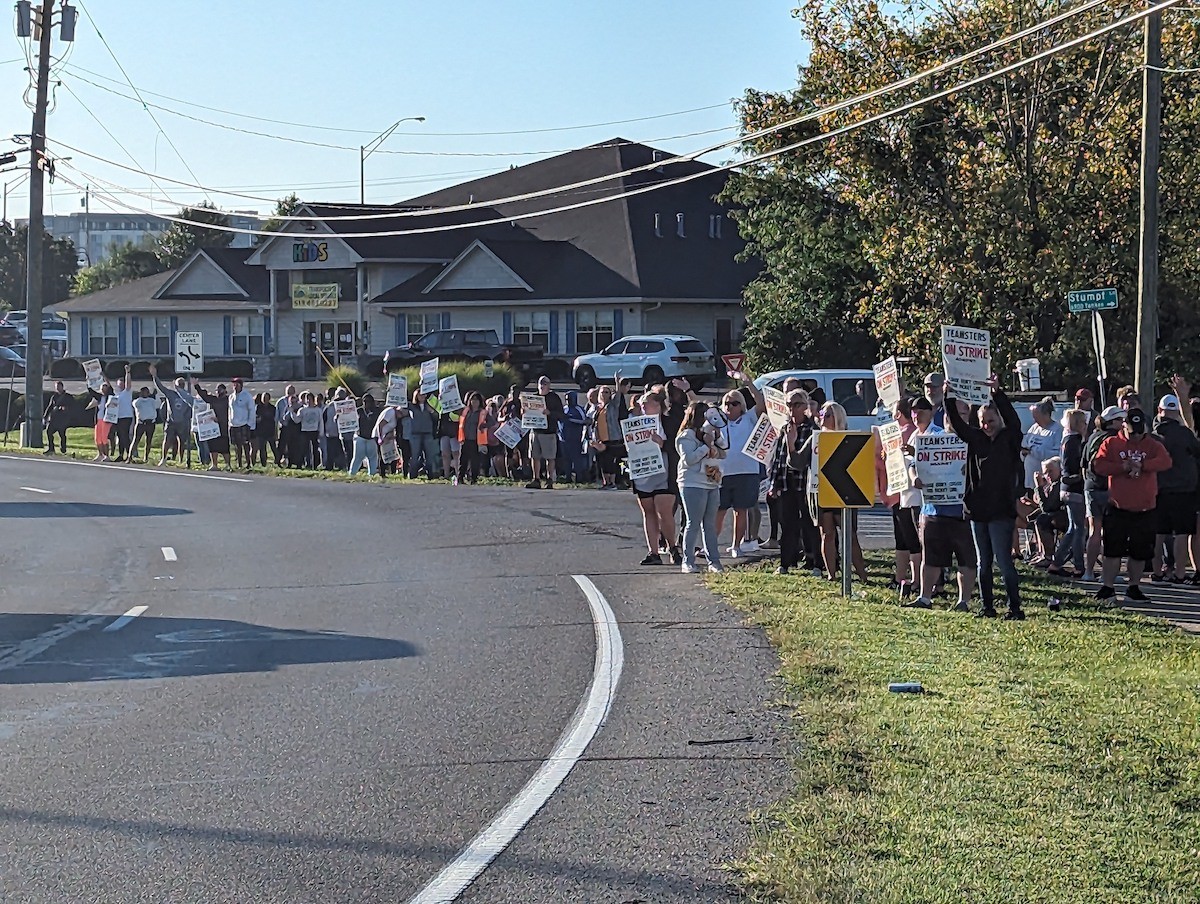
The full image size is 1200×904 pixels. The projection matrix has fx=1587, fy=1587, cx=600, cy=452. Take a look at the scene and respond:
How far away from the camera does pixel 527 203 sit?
64438 mm

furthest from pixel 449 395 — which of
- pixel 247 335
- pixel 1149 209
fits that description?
pixel 247 335

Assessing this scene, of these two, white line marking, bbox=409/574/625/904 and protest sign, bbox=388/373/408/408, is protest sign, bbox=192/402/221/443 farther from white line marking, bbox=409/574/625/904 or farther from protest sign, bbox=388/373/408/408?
white line marking, bbox=409/574/625/904

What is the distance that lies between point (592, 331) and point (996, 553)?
1698 inches

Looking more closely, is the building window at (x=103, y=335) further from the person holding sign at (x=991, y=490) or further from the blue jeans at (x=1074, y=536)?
the person holding sign at (x=991, y=490)

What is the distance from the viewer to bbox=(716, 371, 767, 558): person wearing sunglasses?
17406 millimetres

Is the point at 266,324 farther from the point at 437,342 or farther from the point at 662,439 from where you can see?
the point at 662,439

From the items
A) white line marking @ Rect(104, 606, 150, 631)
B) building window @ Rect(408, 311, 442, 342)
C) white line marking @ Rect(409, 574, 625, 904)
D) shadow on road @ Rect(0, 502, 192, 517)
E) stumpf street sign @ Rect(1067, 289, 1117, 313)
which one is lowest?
white line marking @ Rect(409, 574, 625, 904)

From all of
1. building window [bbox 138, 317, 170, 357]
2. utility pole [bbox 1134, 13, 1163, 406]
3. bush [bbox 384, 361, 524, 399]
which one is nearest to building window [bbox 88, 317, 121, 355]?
building window [bbox 138, 317, 170, 357]

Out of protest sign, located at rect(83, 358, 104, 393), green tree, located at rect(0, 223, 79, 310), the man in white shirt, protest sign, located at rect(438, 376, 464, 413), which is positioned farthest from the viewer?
green tree, located at rect(0, 223, 79, 310)

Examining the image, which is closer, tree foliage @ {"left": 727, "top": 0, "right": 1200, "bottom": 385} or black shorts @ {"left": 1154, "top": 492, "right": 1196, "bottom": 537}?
black shorts @ {"left": 1154, "top": 492, "right": 1196, "bottom": 537}

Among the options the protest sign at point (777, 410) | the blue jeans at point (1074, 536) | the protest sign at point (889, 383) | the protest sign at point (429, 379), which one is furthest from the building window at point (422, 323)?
the protest sign at point (889, 383)

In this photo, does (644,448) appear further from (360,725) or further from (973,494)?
(360,725)

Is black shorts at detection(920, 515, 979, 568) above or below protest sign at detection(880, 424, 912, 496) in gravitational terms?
below

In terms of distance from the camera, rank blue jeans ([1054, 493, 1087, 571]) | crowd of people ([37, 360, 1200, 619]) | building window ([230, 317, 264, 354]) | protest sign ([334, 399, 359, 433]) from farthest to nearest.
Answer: building window ([230, 317, 264, 354])
protest sign ([334, 399, 359, 433])
blue jeans ([1054, 493, 1087, 571])
crowd of people ([37, 360, 1200, 619])
